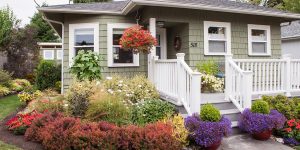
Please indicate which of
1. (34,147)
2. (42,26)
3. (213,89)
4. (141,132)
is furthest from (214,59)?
(42,26)

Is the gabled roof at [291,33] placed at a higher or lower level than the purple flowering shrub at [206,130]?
higher

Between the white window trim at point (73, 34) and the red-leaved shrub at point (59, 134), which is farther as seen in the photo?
the white window trim at point (73, 34)

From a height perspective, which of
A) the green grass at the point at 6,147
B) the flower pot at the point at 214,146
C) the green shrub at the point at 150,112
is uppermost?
the green shrub at the point at 150,112

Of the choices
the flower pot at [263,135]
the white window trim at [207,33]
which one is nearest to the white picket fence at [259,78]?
the flower pot at [263,135]

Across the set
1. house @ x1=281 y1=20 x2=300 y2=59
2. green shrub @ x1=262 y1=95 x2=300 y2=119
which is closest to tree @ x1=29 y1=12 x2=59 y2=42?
house @ x1=281 y1=20 x2=300 y2=59

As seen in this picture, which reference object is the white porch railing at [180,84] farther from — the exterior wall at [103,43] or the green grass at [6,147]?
the green grass at [6,147]

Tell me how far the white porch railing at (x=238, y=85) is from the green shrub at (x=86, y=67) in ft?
12.5

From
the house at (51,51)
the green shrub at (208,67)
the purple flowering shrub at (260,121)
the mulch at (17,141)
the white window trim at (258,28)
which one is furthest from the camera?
the house at (51,51)

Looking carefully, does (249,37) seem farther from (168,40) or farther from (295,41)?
(295,41)

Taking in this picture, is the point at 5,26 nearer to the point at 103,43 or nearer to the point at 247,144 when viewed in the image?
the point at 103,43

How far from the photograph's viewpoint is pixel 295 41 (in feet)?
51.1

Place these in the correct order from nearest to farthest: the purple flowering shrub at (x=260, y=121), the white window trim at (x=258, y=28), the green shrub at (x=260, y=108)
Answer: the purple flowering shrub at (x=260, y=121), the green shrub at (x=260, y=108), the white window trim at (x=258, y=28)

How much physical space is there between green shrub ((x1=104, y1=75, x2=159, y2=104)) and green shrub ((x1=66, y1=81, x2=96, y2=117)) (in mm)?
623

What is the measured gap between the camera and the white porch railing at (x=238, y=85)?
20.5 feet
